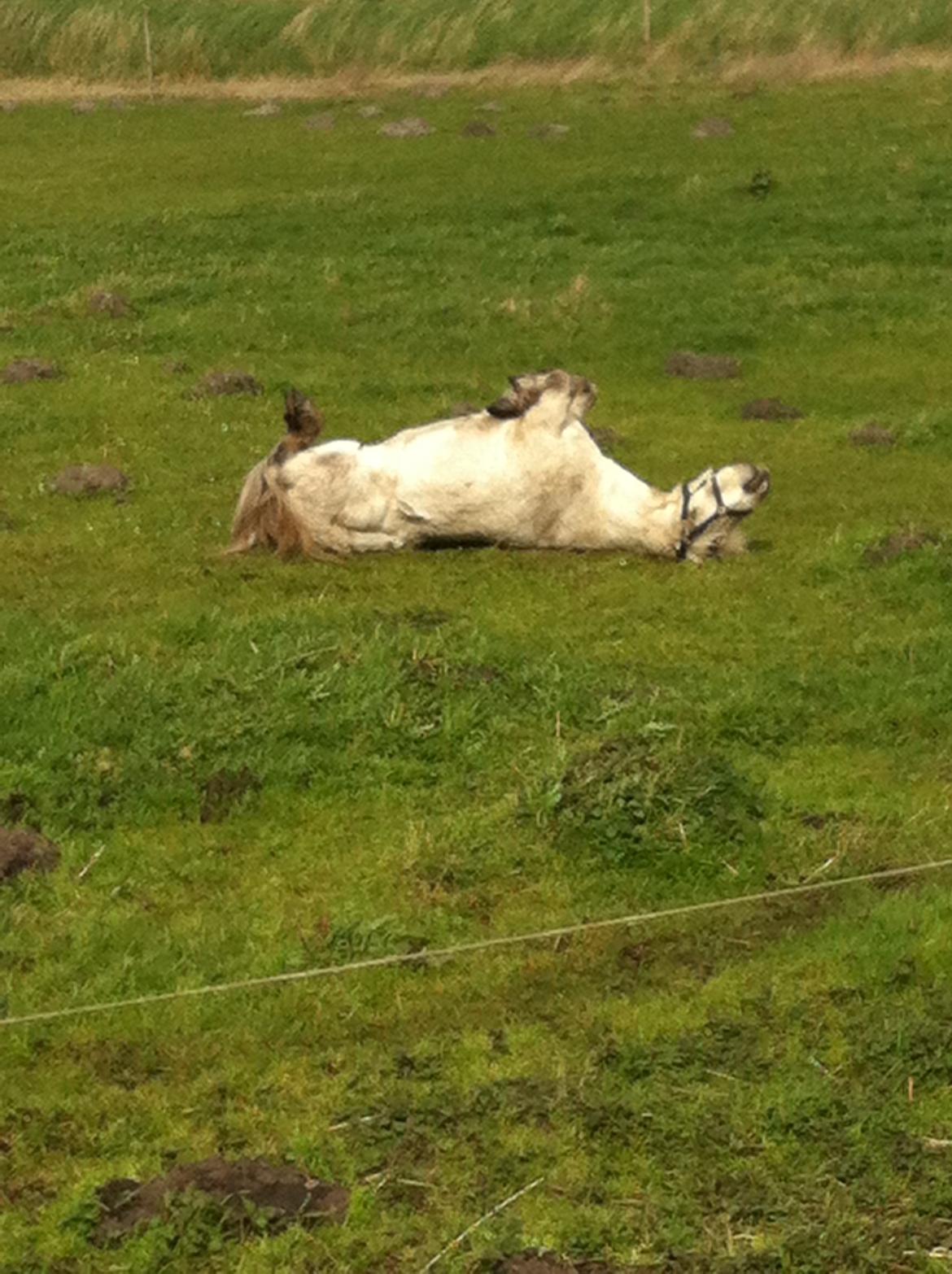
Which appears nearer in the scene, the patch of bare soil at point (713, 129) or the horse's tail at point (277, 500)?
the horse's tail at point (277, 500)

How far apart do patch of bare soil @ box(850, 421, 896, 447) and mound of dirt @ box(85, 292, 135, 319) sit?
8.94 meters

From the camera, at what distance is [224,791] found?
31.8 ft

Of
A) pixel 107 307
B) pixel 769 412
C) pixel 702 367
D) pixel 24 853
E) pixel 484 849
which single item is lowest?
pixel 702 367

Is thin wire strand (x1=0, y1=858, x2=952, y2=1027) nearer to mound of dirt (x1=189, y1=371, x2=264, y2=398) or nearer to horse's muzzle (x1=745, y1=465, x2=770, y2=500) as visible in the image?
horse's muzzle (x1=745, y1=465, x2=770, y2=500)

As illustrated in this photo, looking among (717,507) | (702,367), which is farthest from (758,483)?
(702,367)

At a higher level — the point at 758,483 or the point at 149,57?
the point at 758,483

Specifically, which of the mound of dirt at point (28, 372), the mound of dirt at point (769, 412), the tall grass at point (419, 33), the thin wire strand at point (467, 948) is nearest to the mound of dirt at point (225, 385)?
the mound of dirt at point (28, 372)

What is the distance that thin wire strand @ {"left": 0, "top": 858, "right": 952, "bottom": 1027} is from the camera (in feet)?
25.7

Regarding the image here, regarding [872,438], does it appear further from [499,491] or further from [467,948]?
[467,948]

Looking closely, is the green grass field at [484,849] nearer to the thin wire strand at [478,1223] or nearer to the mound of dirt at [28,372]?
the thin wire strand at [478,1223]

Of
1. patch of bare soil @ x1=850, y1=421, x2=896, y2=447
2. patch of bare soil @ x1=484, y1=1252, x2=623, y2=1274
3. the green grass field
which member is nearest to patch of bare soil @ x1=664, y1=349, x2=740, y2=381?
the green grass field

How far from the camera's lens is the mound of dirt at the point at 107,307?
75.2 feet

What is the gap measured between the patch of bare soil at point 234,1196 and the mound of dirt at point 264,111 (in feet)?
107

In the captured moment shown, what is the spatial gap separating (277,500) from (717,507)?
2893 mm
